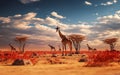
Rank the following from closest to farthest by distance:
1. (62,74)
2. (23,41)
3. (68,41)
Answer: (62,74) → (68,41) → (23,41)

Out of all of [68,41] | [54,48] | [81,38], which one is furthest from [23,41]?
[68,41]

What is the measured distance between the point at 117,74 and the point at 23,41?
69.0m

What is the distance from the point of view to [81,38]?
224 feet

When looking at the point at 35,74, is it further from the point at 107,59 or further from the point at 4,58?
the point at 4,58

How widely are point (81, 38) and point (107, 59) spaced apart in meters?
52.2

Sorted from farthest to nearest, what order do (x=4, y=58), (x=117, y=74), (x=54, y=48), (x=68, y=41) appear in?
(x=54, y=48) → (x=68, y=41) → (x=4, y=58) → (x=117, y=74)

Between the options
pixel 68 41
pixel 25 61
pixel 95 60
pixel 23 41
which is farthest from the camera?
pixel 23 41

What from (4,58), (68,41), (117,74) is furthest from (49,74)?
(68,41)

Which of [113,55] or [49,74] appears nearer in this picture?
[49,74]

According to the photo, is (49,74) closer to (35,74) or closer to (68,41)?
(35,74)

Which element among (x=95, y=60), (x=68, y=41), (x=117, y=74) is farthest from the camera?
(x=68, y=41)

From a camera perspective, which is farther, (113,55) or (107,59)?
(113,55)

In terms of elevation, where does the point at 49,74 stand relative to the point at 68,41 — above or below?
below

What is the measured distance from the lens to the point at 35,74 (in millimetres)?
10211
